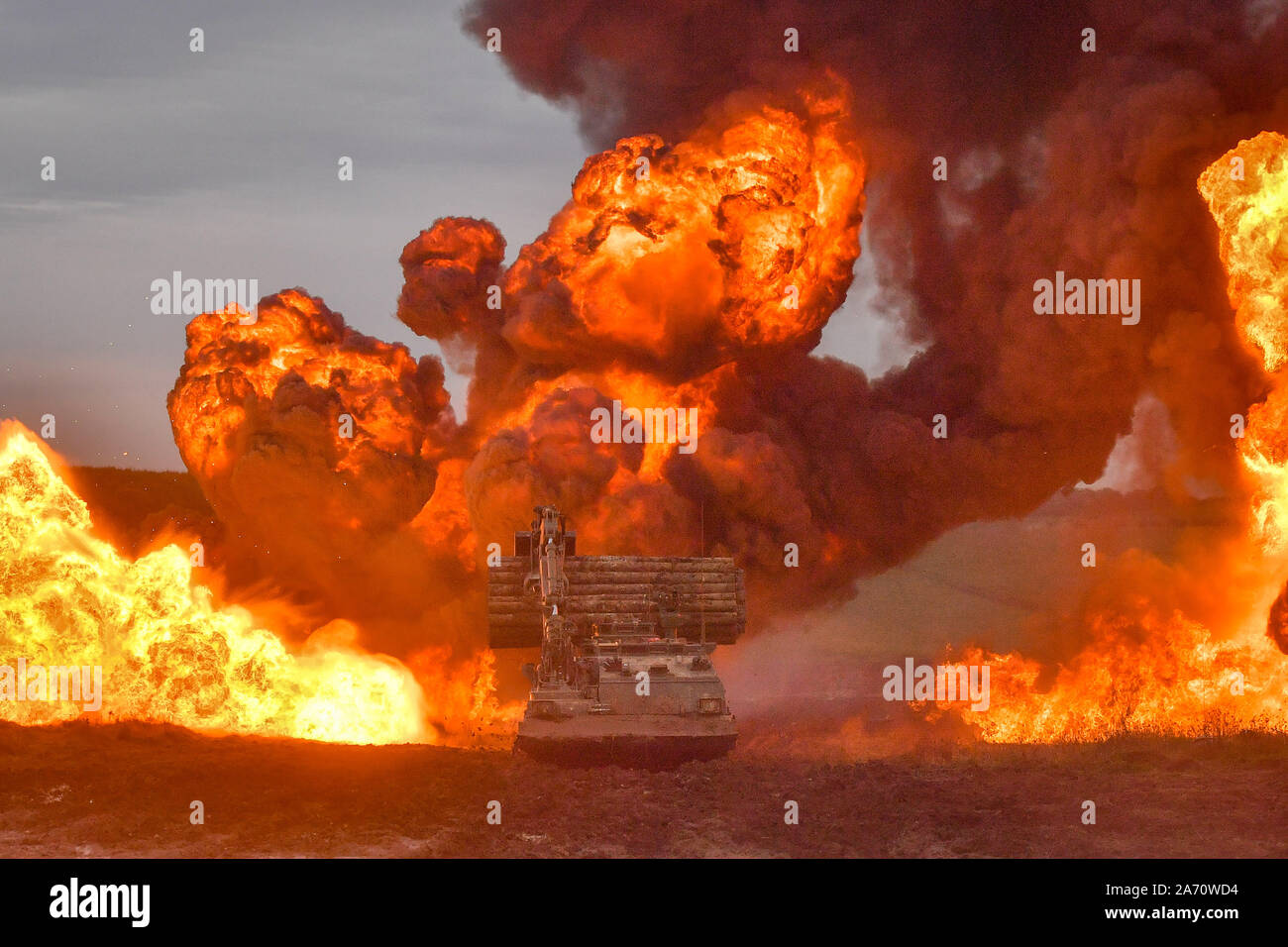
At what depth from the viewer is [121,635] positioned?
33.9m

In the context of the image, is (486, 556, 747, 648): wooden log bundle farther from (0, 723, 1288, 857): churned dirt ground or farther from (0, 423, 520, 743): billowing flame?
(0, 423, 520, 743): billowing flame

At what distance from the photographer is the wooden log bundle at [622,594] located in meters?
33.1

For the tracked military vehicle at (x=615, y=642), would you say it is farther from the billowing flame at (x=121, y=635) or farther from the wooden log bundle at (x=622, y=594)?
the billowing flame at (x=121, y=635)

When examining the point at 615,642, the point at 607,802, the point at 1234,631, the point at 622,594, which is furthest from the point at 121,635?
the point at 1234,631

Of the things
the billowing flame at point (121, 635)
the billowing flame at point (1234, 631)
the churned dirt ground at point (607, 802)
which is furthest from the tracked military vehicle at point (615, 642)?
the billowing flame at point (1234, 631)

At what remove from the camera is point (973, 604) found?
315ft

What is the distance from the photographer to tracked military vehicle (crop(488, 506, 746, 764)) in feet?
93.1

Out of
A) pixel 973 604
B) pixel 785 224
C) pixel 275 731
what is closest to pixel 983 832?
pixel 275 731

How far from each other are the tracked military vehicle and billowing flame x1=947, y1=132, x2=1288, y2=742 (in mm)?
9263

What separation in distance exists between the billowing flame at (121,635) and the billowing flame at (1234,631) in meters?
18.5

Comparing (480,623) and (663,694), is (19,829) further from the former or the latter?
(480,623)

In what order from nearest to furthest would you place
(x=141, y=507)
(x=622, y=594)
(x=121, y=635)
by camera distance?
(x=622, y=594) → (x=121, y=635) → (x=141, y=507)

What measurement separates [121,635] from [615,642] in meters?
12.1

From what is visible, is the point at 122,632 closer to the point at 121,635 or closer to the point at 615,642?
the point at 121,635
